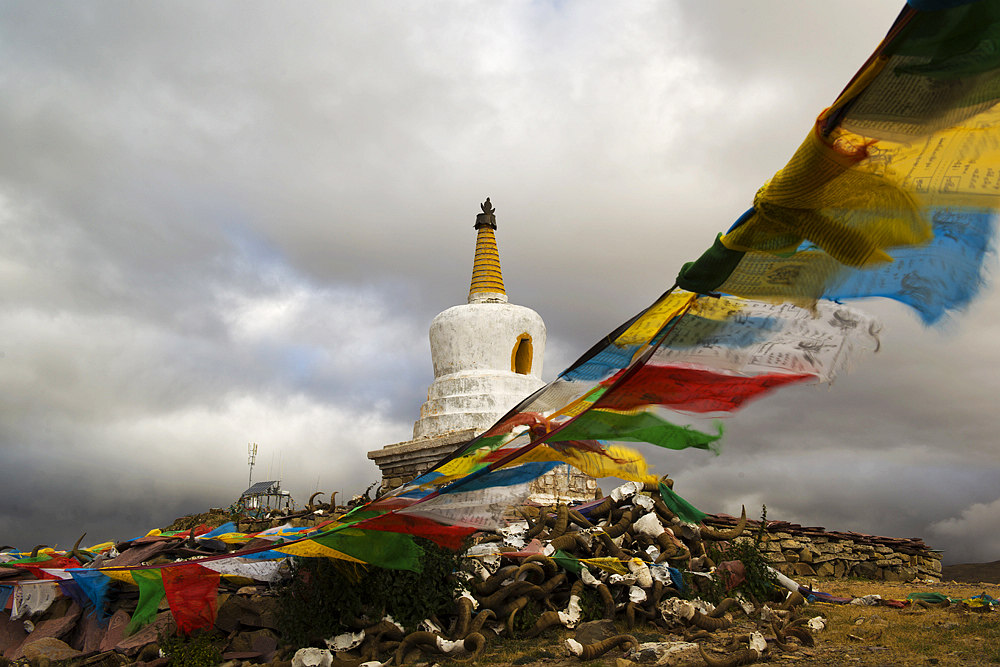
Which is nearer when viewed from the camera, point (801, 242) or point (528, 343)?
point (801, 242)

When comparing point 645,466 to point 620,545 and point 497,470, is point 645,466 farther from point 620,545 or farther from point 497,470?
point 620,545

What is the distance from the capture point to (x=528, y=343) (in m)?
17.2

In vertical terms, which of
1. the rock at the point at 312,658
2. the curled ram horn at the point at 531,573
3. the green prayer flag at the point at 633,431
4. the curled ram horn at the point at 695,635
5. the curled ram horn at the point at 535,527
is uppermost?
the green prayer flag at the point at 633,431

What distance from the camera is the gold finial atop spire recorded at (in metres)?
17.8

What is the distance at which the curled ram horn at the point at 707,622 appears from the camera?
7.13 meters

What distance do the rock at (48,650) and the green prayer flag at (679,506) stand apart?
22.4ft

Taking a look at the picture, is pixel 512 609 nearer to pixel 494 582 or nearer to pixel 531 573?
pixel 494 582

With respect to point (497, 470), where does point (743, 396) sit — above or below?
above

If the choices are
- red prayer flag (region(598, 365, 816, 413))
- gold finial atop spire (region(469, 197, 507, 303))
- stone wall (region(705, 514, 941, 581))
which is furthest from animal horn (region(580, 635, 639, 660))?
gold finial atop spire (region(469, 197, 507, 303))

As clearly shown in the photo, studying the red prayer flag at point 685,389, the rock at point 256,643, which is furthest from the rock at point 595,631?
the red prayer flag at point 685,389

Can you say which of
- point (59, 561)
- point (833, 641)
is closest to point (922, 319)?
point (833, 641)

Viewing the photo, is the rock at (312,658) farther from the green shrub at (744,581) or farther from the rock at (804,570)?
the rock at (804,570)

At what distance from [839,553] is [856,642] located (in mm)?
7238

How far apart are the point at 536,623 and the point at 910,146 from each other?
5.55 m
